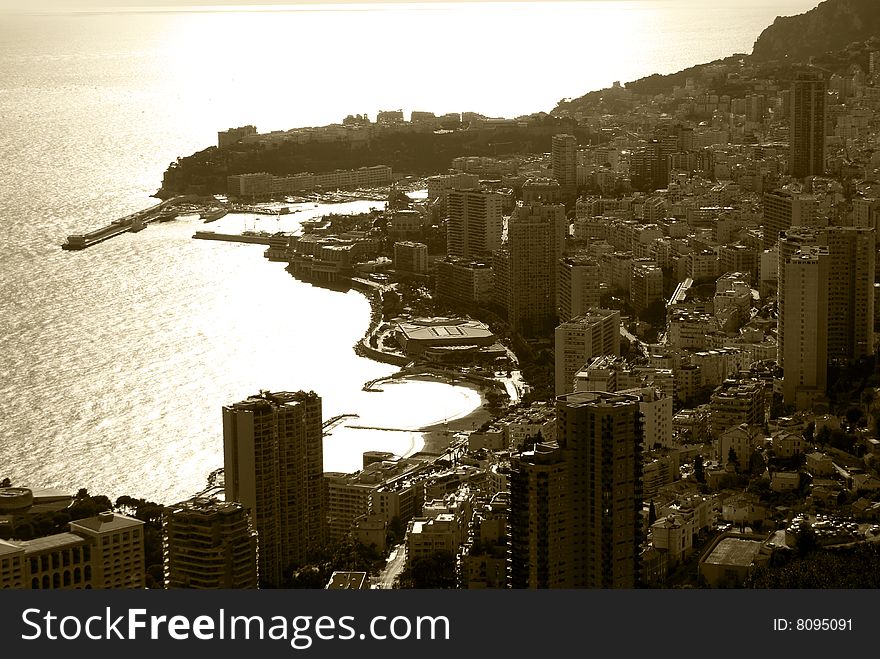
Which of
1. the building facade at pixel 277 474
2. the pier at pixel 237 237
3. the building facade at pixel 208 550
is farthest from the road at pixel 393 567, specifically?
the pier at pixel 237 237

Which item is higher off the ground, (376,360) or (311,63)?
(311,63)

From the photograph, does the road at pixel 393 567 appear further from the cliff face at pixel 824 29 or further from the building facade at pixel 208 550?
the cliff face at pixel 824 29

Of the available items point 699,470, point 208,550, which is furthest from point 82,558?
point 699,470

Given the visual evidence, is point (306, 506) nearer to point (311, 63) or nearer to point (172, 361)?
point (172, 361)

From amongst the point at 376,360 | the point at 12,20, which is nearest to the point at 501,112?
the point at 376,360

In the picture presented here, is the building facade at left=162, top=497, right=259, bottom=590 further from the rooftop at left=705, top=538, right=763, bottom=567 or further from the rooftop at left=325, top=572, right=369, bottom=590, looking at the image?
the rooftop at left=705, top=538, right=763, bottom=567
